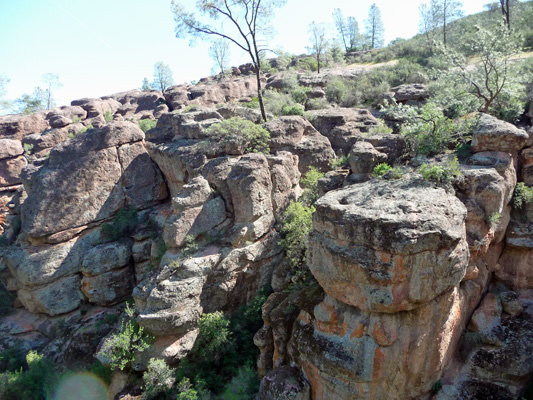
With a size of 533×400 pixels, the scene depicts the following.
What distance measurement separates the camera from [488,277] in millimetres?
11367

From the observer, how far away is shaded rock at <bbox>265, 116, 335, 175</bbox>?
17.7 metres

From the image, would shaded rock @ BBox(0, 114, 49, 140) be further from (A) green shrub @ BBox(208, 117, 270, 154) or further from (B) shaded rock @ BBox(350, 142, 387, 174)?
(B) shaded rock @ BBox(350, 142, 387, 174)

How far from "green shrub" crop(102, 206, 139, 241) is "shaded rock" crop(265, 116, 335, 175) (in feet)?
27.7

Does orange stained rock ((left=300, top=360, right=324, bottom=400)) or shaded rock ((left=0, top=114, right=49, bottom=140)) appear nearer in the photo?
orange stained rock ((left=300, top=360, right=324, bottom=400))

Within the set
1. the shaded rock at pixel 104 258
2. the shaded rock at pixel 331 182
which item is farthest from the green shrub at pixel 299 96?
the shaded rock at pixel 104 258

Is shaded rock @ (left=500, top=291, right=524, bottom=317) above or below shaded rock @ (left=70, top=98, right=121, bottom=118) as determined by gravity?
below

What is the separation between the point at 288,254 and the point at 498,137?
27.8ft

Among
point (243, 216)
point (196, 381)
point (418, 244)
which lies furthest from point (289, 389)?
point (243, 216)

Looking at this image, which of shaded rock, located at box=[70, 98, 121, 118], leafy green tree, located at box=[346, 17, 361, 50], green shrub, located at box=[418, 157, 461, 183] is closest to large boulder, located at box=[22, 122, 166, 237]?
green shrub, located at box=[418, 157, 461, 183]

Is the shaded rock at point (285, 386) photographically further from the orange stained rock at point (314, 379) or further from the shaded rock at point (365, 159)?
the shaded rock at point (365, 159)

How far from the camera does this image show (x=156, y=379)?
489 inches

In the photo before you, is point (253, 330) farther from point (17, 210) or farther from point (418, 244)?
point (17, 210)

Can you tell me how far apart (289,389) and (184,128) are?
14.3 metres

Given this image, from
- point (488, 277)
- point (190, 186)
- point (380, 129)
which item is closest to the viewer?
point (488, 277)
